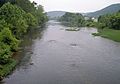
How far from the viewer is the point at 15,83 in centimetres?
2345

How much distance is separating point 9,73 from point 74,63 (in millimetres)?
8978

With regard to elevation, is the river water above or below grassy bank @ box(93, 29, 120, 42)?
above

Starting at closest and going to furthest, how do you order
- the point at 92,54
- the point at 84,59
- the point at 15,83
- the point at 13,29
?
the point at 15,83 → the point at 84,59 → the point at 92,54 → the point at 13,29

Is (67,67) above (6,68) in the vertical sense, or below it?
below

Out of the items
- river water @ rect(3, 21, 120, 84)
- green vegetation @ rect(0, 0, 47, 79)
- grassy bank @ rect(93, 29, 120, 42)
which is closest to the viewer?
river water @ rect(3, 21, 120, 84)

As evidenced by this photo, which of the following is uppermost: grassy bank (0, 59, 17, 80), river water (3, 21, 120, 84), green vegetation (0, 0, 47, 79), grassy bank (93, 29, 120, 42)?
green vegetation (0, 0, 47, 79)

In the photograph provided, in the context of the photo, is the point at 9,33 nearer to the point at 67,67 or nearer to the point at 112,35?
the point at 67,67

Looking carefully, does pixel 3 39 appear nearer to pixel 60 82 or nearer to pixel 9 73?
pixel 9 73

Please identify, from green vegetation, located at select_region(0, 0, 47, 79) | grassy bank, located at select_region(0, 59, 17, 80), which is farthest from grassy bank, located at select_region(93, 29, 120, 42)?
grassy bank, located at select_region(0, 59, 17, 80)

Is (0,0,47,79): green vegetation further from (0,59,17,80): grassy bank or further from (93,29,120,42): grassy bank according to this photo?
(93,29,120,42): grassy bank

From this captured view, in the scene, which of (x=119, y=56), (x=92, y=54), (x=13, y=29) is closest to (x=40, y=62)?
(x=92, y=54)

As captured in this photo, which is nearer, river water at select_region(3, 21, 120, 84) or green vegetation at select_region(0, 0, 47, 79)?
river water at select_region(3, 21, 120, 84)

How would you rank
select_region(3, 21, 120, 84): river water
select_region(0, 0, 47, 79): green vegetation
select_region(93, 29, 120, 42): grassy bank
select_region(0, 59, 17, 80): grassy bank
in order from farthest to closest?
select_region(93, 29, 120, 42): grassy bank, select_region(0, 0, 47, 79): green vegetation, select_region(0, 59, 17, 80): grassy bank, select_region(3, 21, 120, 84): river water

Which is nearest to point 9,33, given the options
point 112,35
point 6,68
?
point 6,68
